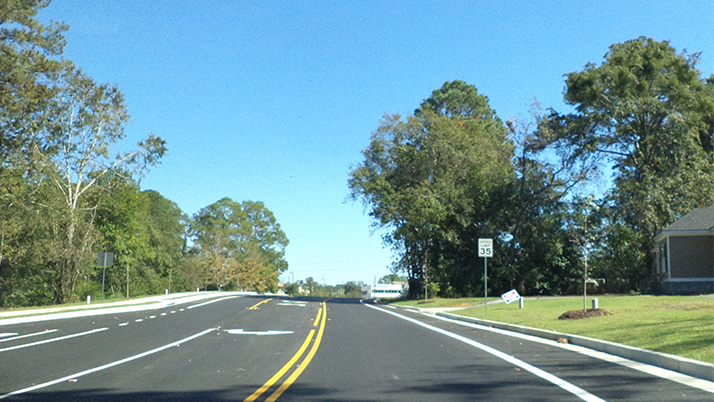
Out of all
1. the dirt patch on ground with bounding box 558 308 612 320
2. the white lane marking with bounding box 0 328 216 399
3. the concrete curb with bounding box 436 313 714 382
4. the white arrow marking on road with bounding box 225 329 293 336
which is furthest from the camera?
the dirt patch on ground with bounding box 558 308 612 320

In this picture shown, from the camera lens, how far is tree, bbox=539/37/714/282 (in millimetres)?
35500

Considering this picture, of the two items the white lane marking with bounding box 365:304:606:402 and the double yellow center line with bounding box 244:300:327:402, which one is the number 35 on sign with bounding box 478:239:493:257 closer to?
the white lane marking with bounding box 365:304:606:402

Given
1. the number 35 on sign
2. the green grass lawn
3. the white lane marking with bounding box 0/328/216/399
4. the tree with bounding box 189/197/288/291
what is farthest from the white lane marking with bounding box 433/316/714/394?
the tree with bounding box 189/197/288/291

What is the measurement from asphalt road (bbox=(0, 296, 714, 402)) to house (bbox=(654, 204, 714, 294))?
798 inches

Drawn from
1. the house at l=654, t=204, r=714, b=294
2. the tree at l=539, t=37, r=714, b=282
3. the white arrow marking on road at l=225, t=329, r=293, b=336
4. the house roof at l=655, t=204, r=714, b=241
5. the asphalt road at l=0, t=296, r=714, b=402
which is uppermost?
the tree at l=539, t=37, r=714, b=282

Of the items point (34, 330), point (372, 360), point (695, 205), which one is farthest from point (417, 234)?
point (372, 360)

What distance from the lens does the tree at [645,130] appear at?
116 ft

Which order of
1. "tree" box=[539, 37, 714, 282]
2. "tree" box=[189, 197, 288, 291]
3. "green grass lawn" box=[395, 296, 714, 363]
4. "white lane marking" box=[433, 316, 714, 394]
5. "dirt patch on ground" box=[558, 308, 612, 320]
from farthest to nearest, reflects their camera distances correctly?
"tree" box=[189, 197, 288, 291] < "tree" box=[539, 37, 714, 282] < "dirt patch on ground" box=[558, 308, 612, 320] < "green grass lawn" box=[395, 296, 714, 363] < "white lane marking" box=[433, 316, 714, 394]

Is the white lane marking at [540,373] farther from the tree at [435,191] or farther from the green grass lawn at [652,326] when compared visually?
the tree at [435,191]

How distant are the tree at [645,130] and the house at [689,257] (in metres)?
3.51

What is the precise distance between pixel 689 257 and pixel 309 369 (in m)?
28.8

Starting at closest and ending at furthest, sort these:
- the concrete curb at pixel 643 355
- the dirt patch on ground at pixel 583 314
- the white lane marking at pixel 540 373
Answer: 1. the white lane marking at pixel 540 373
2. the concrete curb at pixel 643 355
3. the dirt patch on ground at pixel 583 314

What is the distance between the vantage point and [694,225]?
3041cm

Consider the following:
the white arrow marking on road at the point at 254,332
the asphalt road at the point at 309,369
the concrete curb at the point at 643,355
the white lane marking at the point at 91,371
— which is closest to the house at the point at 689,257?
the concrete curb at the point at 643,355
